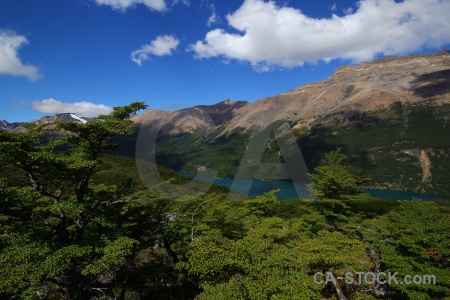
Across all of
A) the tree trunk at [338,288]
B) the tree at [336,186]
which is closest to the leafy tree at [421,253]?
the tree trunk at [338,288]

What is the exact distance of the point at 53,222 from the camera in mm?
15578

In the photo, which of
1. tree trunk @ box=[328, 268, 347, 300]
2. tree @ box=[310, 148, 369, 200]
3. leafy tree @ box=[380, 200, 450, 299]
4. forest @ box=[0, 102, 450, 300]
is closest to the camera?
forest @ box=[0, 102, 450, 300]

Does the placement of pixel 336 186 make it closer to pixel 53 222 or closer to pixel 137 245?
pixel 137 245

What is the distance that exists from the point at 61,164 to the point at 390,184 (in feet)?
707

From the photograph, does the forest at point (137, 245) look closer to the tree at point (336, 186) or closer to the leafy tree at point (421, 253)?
the leafy tree at point (421, 253)

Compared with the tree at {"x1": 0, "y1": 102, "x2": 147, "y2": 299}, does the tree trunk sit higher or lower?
lower

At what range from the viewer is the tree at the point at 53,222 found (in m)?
13.1

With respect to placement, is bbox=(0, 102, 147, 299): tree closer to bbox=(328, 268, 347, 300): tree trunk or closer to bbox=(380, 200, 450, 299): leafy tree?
bbox=(328, 268, 347, 300): tree trunk

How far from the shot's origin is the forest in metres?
13.0

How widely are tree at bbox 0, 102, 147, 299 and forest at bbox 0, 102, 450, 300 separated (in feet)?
0.19

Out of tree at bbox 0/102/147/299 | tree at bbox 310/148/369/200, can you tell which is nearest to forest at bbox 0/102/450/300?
tree at bbox 0/102/147/299

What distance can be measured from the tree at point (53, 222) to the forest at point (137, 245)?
6cm

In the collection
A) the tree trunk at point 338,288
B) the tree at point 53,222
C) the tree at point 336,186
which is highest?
the tree at point 53,222

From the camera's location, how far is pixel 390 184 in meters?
189
